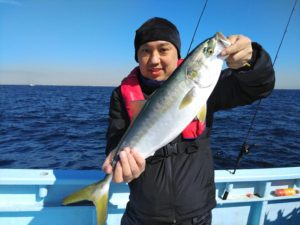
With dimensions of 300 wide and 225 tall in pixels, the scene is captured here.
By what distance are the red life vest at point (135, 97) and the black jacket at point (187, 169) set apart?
0.27 ft

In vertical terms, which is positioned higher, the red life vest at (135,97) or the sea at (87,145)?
the red life vest at (135,97)

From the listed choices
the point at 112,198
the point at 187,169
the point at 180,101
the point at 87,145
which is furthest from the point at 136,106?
the point at 87,145

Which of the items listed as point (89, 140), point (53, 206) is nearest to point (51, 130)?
point (89, 140)

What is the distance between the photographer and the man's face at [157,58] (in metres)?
2.98

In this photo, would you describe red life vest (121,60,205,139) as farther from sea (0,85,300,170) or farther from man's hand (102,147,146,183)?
sea (0,85,300,170)

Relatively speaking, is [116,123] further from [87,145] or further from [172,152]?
[87,145]

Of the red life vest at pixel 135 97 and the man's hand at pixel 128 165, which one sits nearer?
the man's hand at pixel 128 165

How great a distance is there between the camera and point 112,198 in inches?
167

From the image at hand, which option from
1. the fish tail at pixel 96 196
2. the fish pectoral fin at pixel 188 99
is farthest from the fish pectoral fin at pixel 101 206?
the fish pectoral fin at pixel 188 99

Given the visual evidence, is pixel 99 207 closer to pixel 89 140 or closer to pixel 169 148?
pixel 169 148

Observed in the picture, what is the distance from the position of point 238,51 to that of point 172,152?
1.16 meters

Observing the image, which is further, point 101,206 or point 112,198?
point 112,198

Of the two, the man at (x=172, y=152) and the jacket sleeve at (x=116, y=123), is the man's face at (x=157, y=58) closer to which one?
the man at (x=172, y=152)

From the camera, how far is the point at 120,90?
10.8 ft
